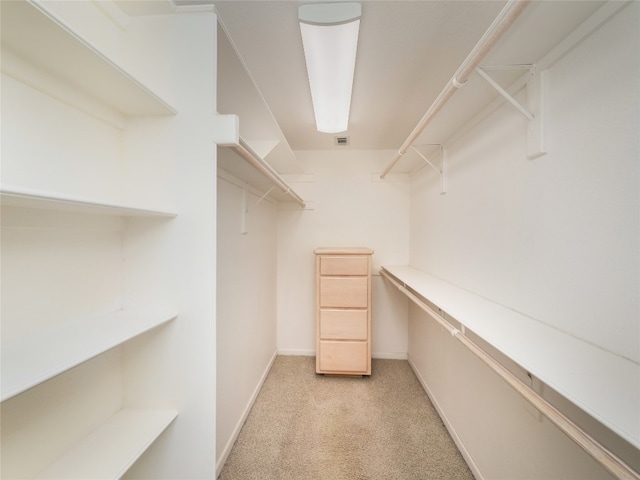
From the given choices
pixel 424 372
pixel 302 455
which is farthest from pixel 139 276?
pixel 424 372

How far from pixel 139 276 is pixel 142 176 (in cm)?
40

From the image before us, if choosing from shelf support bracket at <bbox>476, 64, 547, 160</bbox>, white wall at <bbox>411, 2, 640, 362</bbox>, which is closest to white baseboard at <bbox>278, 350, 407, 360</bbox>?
white wall at <bbox>411, 2, 640, 362</bbox>

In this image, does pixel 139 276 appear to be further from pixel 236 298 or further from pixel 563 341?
pixel 563 341

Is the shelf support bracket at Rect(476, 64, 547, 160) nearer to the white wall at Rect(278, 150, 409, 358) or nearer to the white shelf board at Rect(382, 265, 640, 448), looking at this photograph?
the white shelf board at Rect(382, 265, 640, 448)

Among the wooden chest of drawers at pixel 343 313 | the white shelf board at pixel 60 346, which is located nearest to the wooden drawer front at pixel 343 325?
the wooden chest of drawers at pixel 343 313

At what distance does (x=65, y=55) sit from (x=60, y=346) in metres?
0.78

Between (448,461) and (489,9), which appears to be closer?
(489,9)

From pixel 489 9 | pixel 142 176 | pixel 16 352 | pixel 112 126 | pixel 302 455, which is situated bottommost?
pixel 302 455

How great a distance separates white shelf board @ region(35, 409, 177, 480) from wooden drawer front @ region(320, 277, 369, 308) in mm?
1458

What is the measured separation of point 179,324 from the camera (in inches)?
37.8

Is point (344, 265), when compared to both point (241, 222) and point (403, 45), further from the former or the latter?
point (403, 45)

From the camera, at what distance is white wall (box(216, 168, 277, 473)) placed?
4.65 feet

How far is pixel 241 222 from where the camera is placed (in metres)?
1.72

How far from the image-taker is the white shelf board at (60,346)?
0.53 metres
